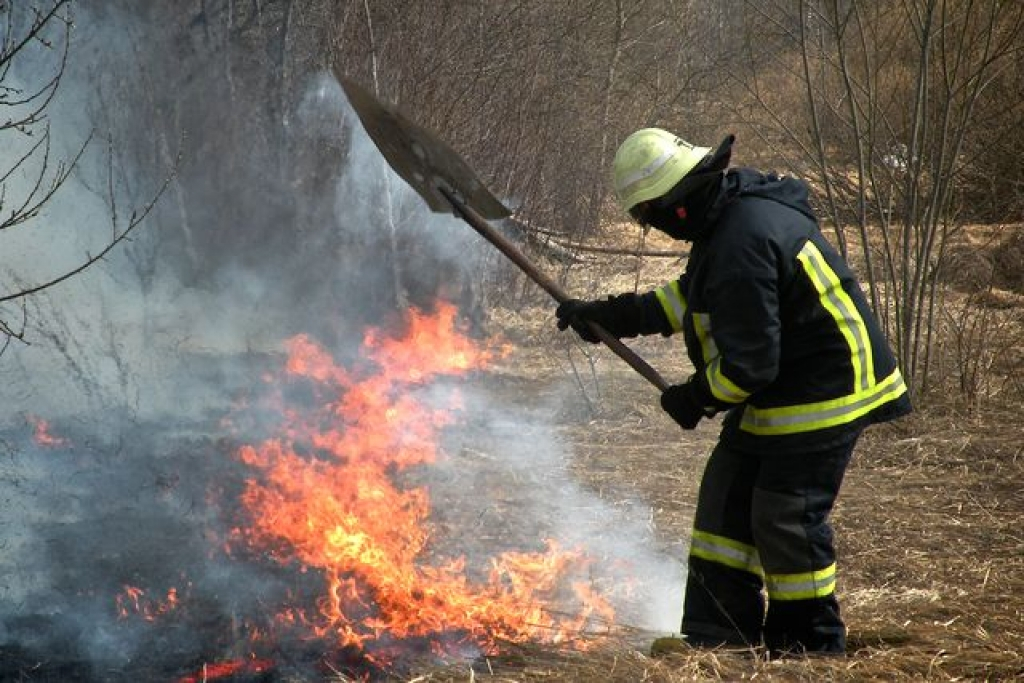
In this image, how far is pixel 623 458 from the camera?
663 cm

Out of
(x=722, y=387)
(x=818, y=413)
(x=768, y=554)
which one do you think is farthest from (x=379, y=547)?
(x=818, y=413)

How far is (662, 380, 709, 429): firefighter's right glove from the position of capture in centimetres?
344

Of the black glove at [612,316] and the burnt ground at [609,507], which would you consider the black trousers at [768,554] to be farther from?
the black glove at [612,316]

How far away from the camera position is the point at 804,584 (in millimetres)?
3408

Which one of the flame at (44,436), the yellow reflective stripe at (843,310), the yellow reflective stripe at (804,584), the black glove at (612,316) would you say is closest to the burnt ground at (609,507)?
the flame at (44,436)

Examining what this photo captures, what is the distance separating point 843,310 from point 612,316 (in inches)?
37.1

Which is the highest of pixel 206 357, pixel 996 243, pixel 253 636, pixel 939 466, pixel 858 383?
pixel 996 243

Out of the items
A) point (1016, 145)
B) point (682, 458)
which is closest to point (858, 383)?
point (682, 458)

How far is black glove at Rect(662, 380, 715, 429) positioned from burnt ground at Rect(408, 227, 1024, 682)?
78 cm

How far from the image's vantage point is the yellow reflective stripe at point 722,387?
10.8 ft

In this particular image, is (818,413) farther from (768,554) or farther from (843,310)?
(768,554)

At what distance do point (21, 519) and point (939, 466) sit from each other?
17.4 ft

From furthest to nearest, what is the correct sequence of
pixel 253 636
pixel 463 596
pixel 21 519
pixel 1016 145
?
pixel 1016 145 < pixel 21 519 < pixel 463 596 < pixel 253 636

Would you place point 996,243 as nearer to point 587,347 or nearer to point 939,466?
point 587,347
